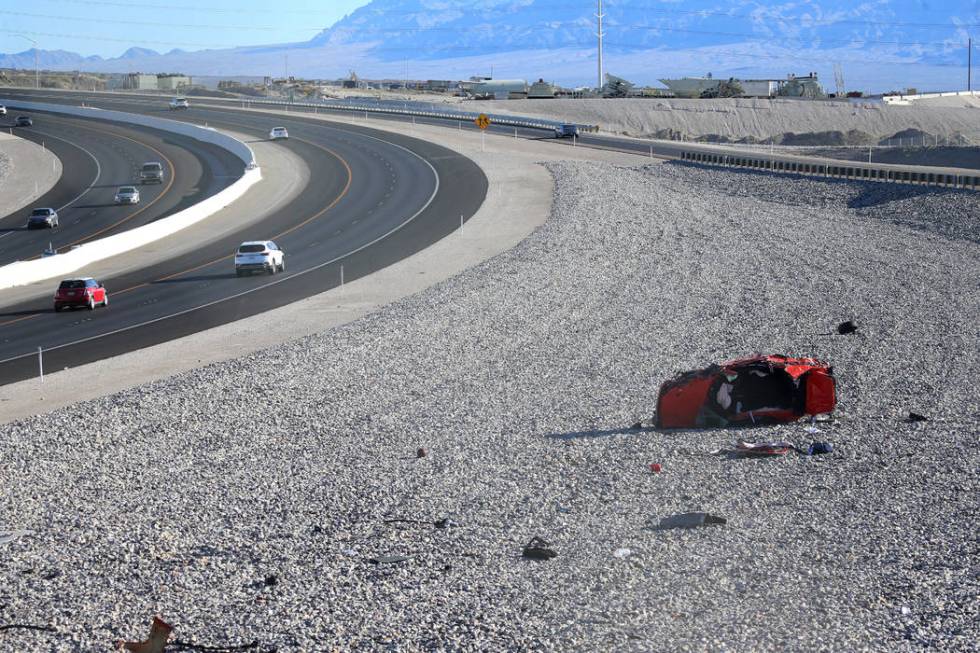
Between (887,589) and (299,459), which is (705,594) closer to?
(887,589)

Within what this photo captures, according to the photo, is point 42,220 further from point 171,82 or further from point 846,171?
point 171,82

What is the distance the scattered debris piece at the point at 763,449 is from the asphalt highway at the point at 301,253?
18.3m

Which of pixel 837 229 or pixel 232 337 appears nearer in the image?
pixel 232 337

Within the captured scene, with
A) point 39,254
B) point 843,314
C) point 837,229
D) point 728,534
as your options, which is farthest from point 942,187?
point 728,534

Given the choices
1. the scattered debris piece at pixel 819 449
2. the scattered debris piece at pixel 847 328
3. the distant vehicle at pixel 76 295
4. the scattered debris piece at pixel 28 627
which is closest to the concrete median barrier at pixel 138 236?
the distant vehicle at pixel 76 295

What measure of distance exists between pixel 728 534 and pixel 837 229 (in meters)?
41.0

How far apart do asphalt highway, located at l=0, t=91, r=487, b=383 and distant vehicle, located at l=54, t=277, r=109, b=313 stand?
322mm

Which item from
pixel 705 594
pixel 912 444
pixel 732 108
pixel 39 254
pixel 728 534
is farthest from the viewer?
pixel 732 108

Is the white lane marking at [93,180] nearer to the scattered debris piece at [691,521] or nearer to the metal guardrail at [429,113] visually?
the metal guardrail at [429,113]

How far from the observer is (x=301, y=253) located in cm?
5081

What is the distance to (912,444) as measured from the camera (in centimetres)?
1895

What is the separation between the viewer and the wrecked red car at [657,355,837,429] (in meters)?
20.4

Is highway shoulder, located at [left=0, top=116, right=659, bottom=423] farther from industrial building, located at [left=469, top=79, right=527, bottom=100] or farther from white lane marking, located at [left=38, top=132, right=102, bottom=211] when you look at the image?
industrial building, located at [left=469, top=79, right=527, bottom=100]

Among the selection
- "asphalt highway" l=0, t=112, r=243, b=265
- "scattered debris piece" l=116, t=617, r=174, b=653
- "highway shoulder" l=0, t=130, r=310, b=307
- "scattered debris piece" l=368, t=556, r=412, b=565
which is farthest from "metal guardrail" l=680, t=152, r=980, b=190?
"scattered debris piece" l=116, t=617, r=174, b=653
